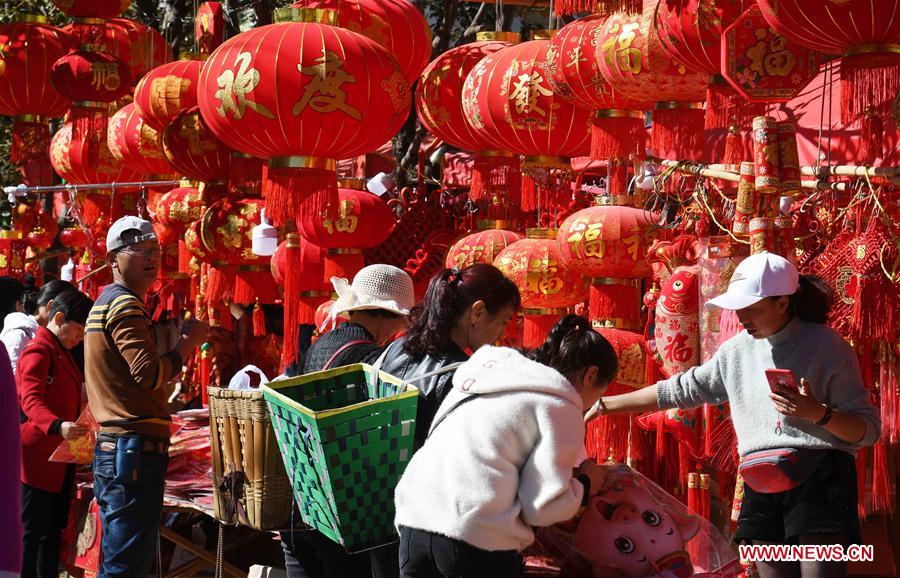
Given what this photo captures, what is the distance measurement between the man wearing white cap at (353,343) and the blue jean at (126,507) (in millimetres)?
592

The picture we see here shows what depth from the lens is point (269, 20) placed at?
8.86 meters

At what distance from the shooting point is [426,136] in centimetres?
896

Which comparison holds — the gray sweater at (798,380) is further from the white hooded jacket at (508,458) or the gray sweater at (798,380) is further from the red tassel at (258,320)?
the red tassel at (258,320)

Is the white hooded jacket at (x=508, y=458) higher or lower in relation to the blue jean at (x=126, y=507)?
higher

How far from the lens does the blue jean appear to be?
4.07 metres

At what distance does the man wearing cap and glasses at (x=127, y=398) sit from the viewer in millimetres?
A: 4059

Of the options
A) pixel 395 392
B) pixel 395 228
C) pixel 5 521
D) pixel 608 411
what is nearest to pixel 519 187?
pixel 395 228

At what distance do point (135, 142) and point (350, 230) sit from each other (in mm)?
1981

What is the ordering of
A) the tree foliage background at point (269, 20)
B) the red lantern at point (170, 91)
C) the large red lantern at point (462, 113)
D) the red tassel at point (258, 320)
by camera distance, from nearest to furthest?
the large red lantern at point (462, 113) < the red lantern at point (170, 91) < the red tassel at point (258, 320) < the tree foliage background at point (269, 20)

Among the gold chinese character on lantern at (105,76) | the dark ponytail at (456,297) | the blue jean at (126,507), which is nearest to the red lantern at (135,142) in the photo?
the gold chinese character on lantern at (105,76)

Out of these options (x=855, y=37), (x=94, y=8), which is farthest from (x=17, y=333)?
(x=855, y=37)

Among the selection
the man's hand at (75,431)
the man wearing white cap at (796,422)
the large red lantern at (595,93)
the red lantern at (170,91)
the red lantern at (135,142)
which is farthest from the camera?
the red lantern at (135,142)

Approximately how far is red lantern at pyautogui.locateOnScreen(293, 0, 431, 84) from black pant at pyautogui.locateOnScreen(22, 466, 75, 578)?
2.53 meters

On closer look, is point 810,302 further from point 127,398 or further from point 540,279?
point 127,398
